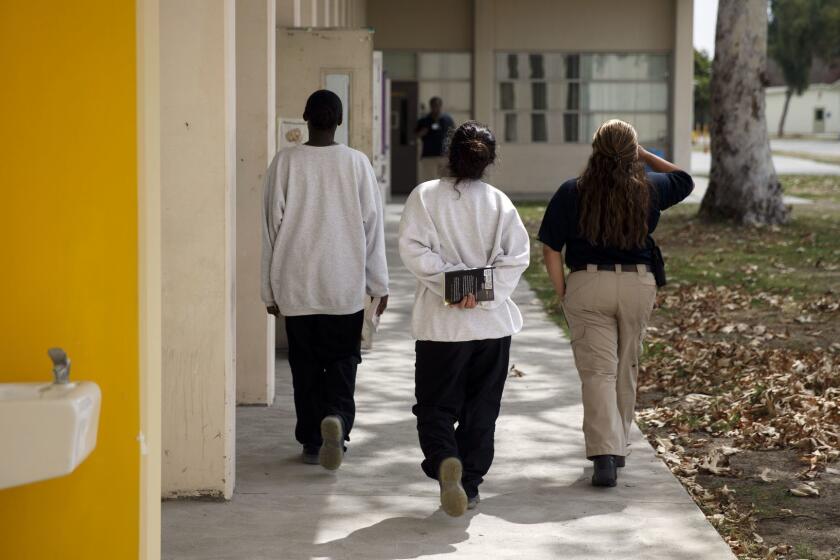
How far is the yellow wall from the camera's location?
3.74 meters

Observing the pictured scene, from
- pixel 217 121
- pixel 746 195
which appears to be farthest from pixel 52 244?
pixel 746 195

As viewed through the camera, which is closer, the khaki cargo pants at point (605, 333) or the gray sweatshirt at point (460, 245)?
the gray sweatshirt at point (460, 245)

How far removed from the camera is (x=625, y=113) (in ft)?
101

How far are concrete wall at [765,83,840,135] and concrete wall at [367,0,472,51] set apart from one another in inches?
2951

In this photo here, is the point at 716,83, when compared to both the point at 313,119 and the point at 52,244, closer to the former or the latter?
the point at 313,119

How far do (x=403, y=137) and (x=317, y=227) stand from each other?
78.3ft

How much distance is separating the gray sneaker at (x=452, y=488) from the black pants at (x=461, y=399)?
0.37ft

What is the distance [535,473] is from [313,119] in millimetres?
2089

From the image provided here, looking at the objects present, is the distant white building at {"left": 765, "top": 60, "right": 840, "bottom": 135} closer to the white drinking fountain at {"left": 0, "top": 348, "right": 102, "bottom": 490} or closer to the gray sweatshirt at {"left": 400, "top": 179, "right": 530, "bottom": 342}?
the gray sweatshirt at {"left": 400, "top": 179, "right": 530, "bottom": 342}

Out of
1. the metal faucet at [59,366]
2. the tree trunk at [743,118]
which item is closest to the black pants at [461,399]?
the metal faucet at [59,366]

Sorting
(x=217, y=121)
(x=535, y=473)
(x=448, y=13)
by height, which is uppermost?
(x=448, y=13)

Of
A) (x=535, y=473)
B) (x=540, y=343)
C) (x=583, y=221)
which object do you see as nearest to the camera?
(x=583, y=221)

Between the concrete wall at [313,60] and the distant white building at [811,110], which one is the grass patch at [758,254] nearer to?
the concrete wall at [313,60]

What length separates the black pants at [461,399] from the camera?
589cm
